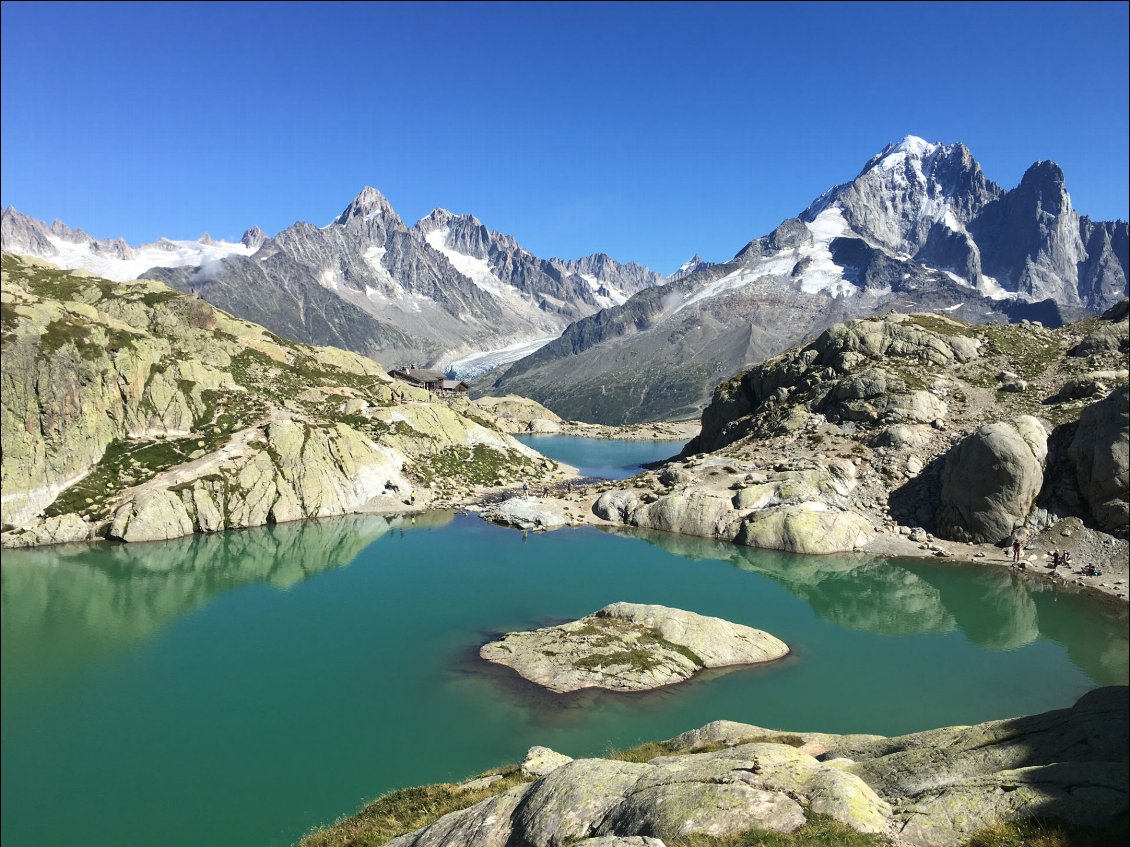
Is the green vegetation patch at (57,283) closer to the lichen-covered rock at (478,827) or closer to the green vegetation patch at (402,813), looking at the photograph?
the green vegetation patch at (402,813)

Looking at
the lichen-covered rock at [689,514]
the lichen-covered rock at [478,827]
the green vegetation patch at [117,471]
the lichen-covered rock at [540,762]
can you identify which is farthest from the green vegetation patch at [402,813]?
the green vegetation patch at [117,471]

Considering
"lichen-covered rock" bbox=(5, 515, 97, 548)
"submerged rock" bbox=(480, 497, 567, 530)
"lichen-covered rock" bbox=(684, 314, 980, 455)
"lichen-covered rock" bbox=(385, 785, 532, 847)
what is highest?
"lichen-covered rock" bbox=(684, 314, 980, 455)

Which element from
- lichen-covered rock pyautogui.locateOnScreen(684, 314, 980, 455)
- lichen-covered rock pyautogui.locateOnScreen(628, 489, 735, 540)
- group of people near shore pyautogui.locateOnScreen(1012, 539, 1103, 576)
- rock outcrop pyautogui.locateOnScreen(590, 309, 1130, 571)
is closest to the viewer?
group of people near shore pyautogui.locateOnScreen(1012, 539, 1103, 576)

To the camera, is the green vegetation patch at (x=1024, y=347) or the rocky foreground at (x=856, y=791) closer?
the rocky foreground at (x=856, y=791)

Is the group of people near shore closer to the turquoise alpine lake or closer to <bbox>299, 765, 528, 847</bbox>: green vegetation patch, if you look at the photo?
the turquoise alpine lake

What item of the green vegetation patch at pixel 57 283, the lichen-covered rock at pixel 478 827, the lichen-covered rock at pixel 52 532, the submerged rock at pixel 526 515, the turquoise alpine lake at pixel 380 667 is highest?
the green vegetation patch at pixel 57 283

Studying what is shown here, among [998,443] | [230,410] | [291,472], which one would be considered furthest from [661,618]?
[230,410]

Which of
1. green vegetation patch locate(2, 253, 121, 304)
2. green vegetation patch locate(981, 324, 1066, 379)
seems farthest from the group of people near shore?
green vegetation patch locate(2, 253, 121, 304)
